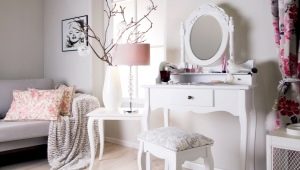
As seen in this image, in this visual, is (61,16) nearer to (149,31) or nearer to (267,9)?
(149,31)

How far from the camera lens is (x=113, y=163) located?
3.12m

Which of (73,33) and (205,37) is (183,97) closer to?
(205,37)

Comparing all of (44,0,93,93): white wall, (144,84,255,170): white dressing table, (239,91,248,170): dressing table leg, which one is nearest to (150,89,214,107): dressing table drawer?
(144,84,255,170): white dressing table

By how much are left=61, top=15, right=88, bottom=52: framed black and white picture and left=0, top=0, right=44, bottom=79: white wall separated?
0.49 m

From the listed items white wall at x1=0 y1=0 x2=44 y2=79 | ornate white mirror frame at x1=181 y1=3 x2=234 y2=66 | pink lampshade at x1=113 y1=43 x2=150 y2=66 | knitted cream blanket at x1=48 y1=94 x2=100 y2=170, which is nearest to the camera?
ornate white mirror frame at x1=181 y1=3 x2=234 y2=66

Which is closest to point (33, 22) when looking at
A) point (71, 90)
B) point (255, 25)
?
point (71, 90)

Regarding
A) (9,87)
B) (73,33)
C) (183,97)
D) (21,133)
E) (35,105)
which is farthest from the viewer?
(73,33)

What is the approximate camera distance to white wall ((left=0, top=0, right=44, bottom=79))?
412 centimetres

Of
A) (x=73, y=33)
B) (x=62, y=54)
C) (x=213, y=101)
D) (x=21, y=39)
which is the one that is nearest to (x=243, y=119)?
(x=213, y=101)

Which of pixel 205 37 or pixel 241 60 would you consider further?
pixel 205 37

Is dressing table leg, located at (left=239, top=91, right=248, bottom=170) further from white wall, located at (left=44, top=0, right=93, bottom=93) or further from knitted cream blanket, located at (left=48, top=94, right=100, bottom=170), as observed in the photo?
white wall, located at (left=44, top=0, right=93, bottom=93)

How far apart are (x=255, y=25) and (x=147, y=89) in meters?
1.01

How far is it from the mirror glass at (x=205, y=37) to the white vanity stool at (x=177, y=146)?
82 centimetres

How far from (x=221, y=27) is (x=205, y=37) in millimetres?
175
